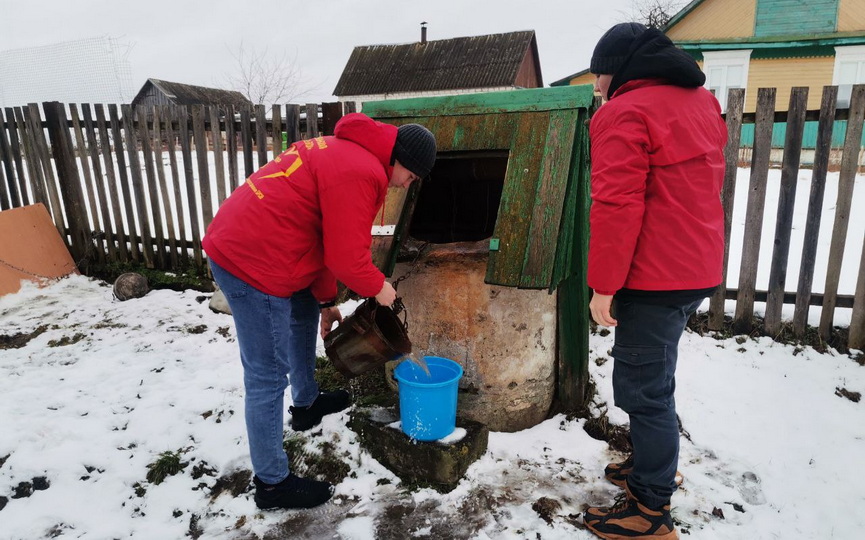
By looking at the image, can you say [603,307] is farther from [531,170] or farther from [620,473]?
[620,473]

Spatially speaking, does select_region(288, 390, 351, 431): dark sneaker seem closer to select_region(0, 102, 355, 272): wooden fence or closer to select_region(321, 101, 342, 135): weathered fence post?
Result: select_region(321, 101, 342, 135): weathered fence post

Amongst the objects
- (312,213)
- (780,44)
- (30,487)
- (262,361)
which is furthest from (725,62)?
(30,487)

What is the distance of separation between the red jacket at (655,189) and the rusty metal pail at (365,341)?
1.03 m

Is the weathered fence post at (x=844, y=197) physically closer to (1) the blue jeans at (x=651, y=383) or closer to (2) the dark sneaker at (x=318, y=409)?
(1) the blue jeans at (x=651, y=383)

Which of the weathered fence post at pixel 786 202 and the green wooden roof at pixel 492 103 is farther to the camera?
the weathered fence post at pixel 786 202

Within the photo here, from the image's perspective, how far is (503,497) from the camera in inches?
103

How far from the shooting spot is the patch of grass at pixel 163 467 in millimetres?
2758

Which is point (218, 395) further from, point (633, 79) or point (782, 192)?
point (782, 192)

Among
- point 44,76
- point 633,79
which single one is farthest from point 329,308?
point 44,76

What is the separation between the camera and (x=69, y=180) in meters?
6.10

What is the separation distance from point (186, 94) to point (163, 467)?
33.9 metres

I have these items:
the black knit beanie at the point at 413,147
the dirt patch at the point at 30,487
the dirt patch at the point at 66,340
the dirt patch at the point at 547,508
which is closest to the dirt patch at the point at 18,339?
the dirt patch at the point at 66,340

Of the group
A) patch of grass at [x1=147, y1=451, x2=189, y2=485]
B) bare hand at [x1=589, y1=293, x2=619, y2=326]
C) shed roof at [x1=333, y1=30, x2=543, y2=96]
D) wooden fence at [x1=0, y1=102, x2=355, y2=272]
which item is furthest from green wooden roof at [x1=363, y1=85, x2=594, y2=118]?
shed roof at [x1=333, y1=30, x2=543, y2=96]

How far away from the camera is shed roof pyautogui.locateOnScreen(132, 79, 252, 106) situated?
30584 mm
